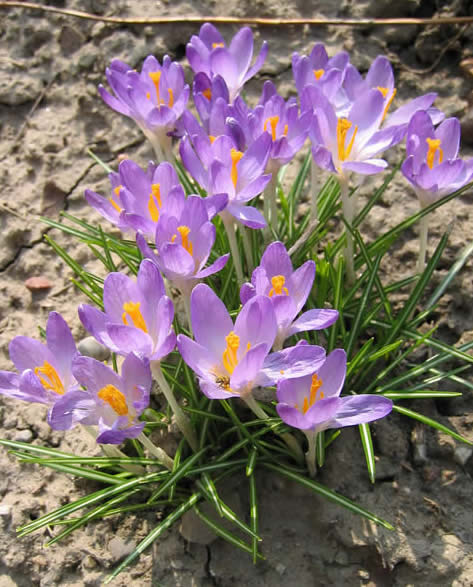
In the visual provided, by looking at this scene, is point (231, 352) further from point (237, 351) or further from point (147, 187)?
point (147, 187)

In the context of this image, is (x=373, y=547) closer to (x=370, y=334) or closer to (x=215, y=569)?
(x=215, y=569)

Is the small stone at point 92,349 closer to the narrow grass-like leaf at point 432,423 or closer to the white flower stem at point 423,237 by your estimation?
the narrow grass-like leaf at point 432,423

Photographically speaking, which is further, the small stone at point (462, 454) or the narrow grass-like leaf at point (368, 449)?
the small stone at point (462, 454)

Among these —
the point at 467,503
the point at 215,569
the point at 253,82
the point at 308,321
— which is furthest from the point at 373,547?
the point at 253,82

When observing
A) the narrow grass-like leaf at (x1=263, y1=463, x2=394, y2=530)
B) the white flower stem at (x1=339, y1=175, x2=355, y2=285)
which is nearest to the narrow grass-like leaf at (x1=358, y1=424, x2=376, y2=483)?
the narrow grass-like leaf at (x1=263, y1=463, x2=394, y2=530)

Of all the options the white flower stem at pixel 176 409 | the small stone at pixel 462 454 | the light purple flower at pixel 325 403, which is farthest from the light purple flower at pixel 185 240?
the small stone at pixel 462 454
